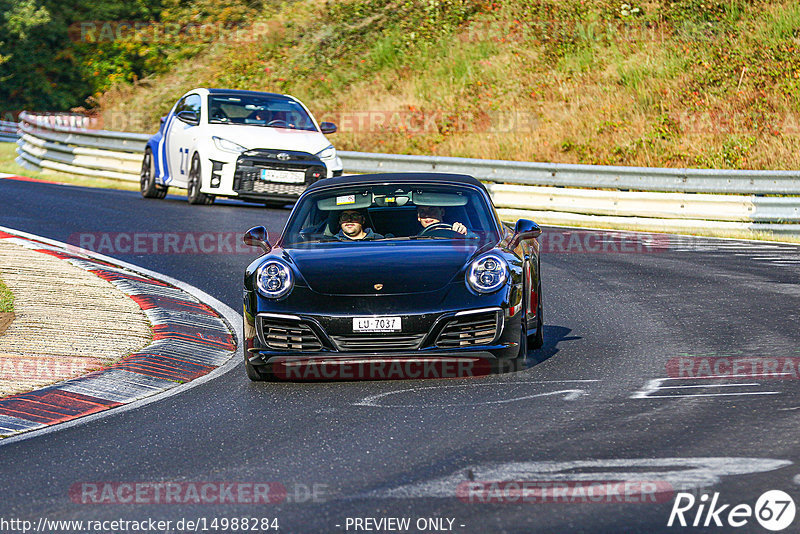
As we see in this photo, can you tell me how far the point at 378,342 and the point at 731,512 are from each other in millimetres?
3220

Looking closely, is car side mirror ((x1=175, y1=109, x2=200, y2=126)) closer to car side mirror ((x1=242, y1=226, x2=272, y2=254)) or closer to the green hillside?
the green hillside

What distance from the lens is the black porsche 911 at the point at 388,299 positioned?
7574 millimetres

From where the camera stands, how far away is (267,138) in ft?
61.2

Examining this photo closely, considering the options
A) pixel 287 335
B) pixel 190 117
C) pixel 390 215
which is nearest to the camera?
pixel 287 335

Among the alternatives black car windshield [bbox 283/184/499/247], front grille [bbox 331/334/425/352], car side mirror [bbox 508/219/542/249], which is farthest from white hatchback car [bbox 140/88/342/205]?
front grille [bbox 331/334/425/352]

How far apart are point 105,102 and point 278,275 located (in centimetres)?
Answer: 2806

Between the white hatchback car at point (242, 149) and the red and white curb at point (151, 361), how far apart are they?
547cm

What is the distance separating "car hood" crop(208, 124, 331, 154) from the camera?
60.8 ft

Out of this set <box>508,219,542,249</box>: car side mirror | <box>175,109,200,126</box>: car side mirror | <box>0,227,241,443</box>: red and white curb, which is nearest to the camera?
<box>0,227,241,443</box>: red and white curb

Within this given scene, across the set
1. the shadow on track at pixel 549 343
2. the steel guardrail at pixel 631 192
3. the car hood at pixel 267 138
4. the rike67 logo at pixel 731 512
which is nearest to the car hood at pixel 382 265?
the shadow on track at pixel 549 343

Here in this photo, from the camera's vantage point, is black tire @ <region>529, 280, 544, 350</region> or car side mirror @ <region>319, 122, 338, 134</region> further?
car side mirror @ <region>319, 122, 338, 134</region>

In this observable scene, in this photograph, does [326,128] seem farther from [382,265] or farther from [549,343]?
[382,265]

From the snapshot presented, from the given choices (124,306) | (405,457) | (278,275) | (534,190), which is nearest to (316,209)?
(278,275)

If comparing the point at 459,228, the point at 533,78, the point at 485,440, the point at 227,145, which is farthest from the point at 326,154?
the point at 485,440
